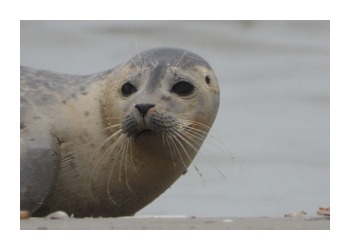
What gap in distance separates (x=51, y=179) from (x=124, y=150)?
67cm

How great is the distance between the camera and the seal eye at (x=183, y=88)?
31.5 ft

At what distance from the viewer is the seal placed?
9.48 m

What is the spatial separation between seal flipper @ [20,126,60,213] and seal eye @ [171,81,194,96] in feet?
3.41

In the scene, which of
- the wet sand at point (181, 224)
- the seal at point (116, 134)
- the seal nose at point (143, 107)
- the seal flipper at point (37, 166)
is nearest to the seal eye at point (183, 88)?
the seal at point (116, 134)

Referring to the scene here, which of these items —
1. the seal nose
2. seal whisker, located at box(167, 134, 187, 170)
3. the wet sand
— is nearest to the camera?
the wet sand

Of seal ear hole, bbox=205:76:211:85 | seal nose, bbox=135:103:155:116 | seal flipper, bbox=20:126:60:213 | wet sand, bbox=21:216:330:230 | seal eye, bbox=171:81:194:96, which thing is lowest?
wet sand, bbox=21:216:330:230

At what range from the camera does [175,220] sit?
27.3ft

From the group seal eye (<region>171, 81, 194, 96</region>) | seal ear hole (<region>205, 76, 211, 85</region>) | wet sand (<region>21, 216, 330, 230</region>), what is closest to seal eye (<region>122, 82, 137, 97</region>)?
seal eye (<region>171, 81, 194, 96</region>)

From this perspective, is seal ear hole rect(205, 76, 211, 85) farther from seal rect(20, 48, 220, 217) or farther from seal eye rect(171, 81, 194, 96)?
seal eye rect(171, 81, 194, 96)

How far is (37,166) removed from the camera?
30.6 feet

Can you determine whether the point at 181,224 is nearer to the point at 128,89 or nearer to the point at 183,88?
the point at 183,88

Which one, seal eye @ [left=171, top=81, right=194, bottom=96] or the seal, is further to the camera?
seal eye @ [left=171, top=81, right=194, bottom=96]

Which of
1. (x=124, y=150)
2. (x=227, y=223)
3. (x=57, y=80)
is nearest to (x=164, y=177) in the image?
(x=124, y=150)

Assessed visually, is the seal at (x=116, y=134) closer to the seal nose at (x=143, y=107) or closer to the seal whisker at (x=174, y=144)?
the seal whisker at (x=174, y=144)
